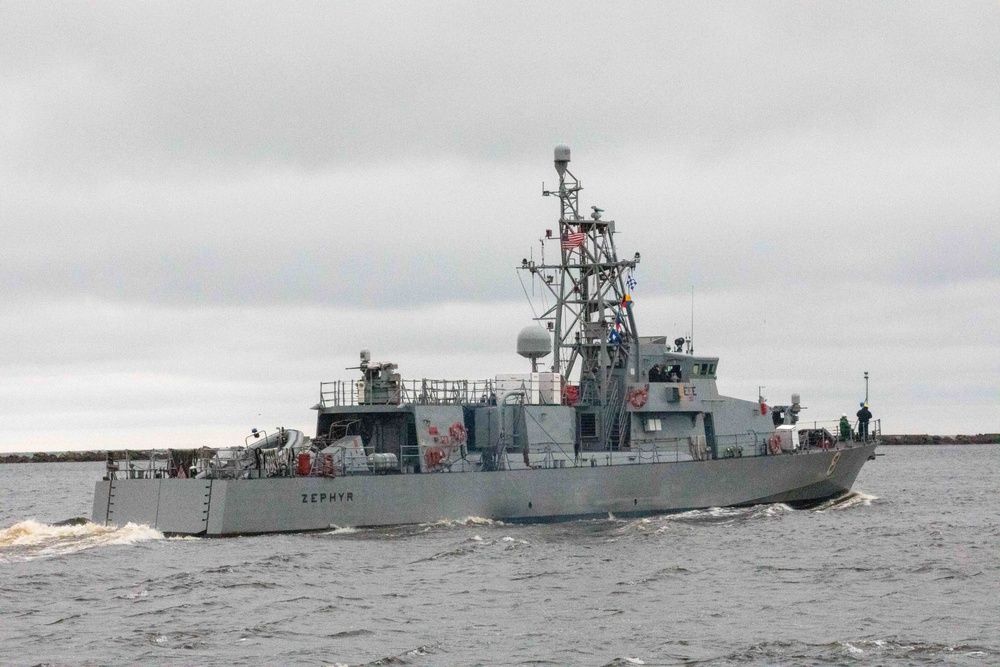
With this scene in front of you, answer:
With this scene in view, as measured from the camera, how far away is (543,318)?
37.2 m

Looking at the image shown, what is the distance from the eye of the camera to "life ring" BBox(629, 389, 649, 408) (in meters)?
35.8

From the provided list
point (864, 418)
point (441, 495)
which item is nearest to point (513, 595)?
point (441, 495)

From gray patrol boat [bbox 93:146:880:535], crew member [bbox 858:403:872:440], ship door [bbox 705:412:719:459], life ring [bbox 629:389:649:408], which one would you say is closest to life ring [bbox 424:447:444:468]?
gray patrol boat [bbox 93:146:880:535]

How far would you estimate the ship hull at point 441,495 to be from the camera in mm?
29109

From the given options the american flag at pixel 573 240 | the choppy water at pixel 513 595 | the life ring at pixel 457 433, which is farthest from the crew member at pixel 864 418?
the life ring at pixel 457 433

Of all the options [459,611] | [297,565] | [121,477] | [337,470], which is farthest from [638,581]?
[121,477]

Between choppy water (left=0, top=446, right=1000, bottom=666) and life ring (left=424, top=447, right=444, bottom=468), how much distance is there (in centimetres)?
159

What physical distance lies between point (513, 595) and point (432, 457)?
9.96m

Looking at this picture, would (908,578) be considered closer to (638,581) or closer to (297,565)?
(638,581)

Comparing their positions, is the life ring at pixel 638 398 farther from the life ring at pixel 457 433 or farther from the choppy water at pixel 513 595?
the life ring at pixel 457 433

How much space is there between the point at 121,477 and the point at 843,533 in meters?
17.9

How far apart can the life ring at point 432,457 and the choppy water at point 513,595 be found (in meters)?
1.59

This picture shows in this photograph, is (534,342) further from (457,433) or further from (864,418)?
(864,418)

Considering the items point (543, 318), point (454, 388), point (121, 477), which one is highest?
point (543, 318)
